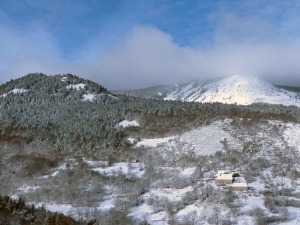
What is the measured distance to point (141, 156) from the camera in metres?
45.5

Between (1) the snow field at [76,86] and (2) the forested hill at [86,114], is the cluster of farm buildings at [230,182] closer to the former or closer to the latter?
(2) the forested hill at [86,114]

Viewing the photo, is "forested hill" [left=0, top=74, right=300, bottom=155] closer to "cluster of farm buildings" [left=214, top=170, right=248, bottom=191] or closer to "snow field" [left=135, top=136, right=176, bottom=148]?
"snow field" [left=135, top=136, right=176, bottom=148]

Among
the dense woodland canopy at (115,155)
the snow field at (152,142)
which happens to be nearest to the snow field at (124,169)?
the dense woodland canopy at (115,155)

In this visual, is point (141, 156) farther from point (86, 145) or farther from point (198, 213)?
point (198, 213)

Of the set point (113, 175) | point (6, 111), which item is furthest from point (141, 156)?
point (6, 111)

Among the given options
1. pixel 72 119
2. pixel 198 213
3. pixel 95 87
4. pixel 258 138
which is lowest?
pixel 198 213

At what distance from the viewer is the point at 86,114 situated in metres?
68.1

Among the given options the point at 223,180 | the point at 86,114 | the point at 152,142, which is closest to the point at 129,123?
the point at 86,114

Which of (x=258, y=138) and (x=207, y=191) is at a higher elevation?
(x=258, y=138)

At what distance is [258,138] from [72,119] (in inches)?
1535

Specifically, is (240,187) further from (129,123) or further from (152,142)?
(129,123)

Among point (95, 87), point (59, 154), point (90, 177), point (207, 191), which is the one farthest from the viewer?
point (95, 87)

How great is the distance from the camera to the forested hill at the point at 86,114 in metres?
54.6

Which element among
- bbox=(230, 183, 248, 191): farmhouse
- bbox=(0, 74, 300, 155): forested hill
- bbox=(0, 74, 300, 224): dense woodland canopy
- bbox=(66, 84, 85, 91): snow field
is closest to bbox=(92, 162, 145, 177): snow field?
bbox=(0, 74, 300, 224): dense woodland canopy
